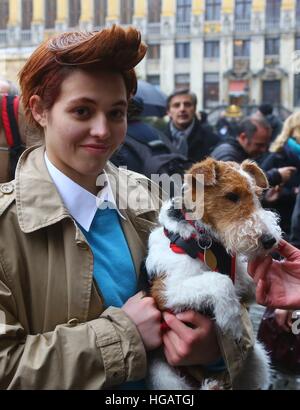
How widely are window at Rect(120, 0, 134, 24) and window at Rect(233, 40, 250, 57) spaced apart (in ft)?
38.7

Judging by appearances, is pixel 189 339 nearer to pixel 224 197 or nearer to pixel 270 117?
pixel 224 197

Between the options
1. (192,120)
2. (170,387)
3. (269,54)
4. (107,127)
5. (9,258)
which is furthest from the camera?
(269,54)

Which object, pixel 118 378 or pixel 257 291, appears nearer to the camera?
pixel 118 378

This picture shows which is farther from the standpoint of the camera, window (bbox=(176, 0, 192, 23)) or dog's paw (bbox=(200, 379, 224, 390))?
window (bbox=(176, 0, 192, 23))

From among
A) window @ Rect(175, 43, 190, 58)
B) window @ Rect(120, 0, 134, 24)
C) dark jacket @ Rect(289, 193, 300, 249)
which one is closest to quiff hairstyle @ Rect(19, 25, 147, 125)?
dark jacket @ Rect(289, 193, 300, 249)

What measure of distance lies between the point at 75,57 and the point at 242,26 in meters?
33.3

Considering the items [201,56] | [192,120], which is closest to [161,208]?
[192,120]

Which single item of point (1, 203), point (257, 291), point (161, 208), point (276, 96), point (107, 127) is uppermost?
point (107, 127)

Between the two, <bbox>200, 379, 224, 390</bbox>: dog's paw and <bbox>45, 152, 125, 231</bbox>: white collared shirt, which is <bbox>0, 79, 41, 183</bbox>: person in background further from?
<bbox>200, 379, 224, 390</bbox>: dog's paw

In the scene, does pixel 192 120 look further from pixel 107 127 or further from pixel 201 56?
pixel 201 56

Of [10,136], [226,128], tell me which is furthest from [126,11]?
[10,136]

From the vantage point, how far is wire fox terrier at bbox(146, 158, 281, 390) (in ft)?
5.60

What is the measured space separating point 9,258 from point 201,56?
34634 mm

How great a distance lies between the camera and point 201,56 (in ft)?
113
